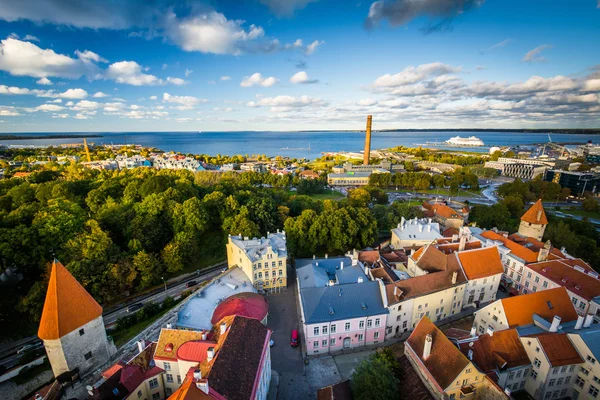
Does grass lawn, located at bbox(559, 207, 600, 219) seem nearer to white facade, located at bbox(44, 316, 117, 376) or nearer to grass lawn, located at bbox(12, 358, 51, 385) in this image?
white facade, located at bbox(44, 316, 117, 376)

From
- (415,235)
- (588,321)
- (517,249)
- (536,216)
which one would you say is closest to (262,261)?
(415,235)

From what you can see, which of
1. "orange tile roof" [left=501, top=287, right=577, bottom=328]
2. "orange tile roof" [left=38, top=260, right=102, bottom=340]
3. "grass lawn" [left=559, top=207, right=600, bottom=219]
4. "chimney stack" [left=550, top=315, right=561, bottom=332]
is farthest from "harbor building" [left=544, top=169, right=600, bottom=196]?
"orange tile roof" [left=38, top=260, right=102, bottom=340]

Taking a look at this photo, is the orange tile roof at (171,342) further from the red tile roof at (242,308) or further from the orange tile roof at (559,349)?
the orange tile roof at (559,349)

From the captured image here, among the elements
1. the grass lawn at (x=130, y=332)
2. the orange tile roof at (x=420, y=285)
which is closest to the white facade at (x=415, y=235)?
the orange tile roof at (x=420, y=285)

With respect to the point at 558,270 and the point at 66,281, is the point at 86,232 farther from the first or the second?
the point at 558,270

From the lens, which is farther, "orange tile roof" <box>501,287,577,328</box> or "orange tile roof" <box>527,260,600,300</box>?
"orange tile roof" <box>527,260,600,300</box>

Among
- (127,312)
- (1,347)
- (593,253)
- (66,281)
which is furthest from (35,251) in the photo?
(593,253)
